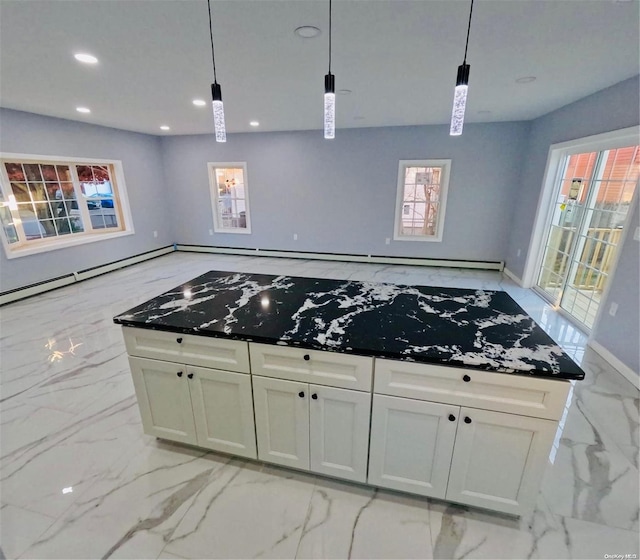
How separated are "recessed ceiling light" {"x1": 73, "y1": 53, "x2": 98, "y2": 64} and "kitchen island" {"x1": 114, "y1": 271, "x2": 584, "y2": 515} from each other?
2000 millimetres

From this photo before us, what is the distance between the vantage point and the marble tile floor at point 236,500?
4.53ft

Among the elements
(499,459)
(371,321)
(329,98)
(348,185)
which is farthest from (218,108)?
(348,185)

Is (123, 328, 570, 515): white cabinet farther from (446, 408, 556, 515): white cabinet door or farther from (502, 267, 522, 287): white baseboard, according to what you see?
(502, 267, 522, 287): white baseboard

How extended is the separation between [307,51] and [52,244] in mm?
4646

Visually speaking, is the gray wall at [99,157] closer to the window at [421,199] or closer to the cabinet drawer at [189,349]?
the cabinet drawer at [189,349]

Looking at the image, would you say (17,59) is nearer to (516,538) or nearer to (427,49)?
(427,49)

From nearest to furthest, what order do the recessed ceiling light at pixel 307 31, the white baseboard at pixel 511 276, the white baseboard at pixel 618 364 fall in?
the recessed ceiling light at pixel 307 31 < the white baseboard at pixel 618 364 < the white baseboard at pixel 511 276

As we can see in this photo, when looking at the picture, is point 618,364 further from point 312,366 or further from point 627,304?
point 312,366

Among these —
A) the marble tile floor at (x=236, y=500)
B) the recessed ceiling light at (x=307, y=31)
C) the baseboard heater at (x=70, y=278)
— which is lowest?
the marble tile floor at (x=236, y=500)

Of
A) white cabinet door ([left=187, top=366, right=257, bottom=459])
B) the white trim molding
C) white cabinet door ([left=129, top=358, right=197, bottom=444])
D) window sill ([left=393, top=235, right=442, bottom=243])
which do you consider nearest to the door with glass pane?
the white trim molding

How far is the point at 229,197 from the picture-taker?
21.0ft

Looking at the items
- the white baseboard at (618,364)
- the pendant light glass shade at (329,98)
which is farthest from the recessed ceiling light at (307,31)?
the white baseboard at (618,364)

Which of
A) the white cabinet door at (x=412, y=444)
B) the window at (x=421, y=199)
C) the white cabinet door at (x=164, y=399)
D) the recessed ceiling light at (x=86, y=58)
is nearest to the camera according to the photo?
the white cabinet door at (x=412, y=444)

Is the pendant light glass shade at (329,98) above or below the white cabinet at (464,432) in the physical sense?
above
